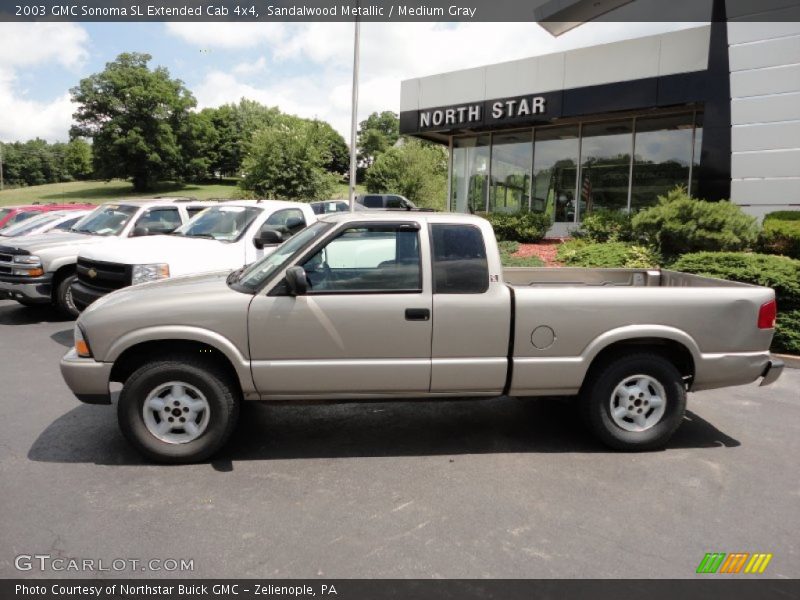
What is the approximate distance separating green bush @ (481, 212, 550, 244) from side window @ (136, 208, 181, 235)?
8797 mm

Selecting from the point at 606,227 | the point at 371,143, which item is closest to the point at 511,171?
the point at 606,227

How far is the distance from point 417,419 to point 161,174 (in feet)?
252

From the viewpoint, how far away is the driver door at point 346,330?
4.43m

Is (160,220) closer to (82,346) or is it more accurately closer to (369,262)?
(82,346)

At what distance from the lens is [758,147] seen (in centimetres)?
1309

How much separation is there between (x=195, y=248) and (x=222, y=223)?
2.78 ft

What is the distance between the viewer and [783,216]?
12.3 m

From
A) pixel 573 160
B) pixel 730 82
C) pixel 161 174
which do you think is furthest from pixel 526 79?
pixel 161 174

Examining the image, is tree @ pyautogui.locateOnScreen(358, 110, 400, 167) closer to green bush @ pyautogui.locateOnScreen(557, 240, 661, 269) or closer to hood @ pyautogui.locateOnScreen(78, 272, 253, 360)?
green bush @ pyautogui.locateOnScreen(557, 240, 661, 269)

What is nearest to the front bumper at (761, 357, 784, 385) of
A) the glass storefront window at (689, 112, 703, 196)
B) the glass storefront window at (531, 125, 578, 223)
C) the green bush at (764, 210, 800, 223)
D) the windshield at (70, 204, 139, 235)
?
the green bush at (764, 210, 800, 223)

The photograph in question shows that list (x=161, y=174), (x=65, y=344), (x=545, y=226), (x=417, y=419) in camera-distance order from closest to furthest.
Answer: (x=417, y=419) → (x=65, y=344) → (x=545, y=226) → (x=161, y=174)

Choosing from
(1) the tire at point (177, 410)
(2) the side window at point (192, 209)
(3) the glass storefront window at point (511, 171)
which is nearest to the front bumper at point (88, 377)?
(1) the tire at point (177, 410)

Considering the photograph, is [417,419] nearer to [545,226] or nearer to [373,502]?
[373,502]
